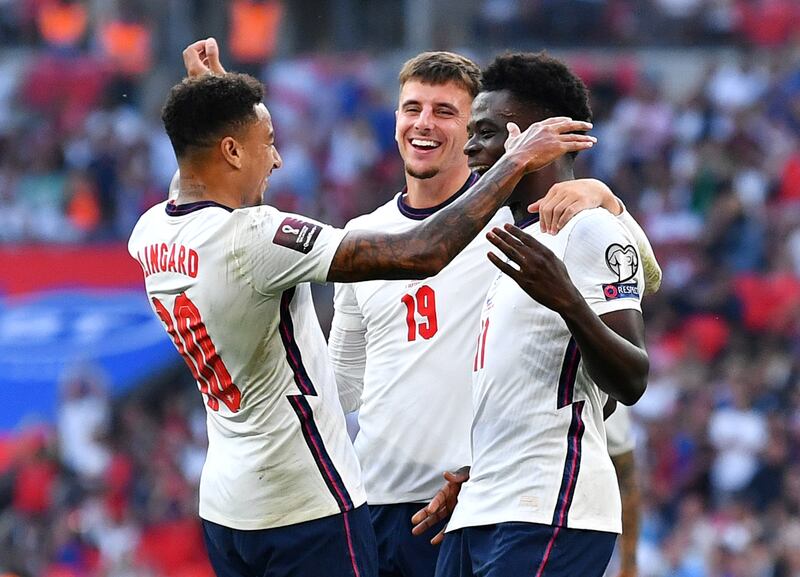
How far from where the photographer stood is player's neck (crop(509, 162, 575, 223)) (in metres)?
4.62

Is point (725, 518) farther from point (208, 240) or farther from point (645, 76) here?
point (208, 240)

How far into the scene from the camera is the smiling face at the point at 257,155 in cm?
473

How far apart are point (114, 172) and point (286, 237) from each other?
12.4 metres

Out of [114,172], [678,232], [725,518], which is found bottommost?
[725,518]

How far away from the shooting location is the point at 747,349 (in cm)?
1241

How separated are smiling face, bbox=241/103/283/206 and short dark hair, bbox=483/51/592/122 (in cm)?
73

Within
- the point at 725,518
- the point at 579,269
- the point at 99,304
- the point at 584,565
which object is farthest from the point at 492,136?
the point at 99,304

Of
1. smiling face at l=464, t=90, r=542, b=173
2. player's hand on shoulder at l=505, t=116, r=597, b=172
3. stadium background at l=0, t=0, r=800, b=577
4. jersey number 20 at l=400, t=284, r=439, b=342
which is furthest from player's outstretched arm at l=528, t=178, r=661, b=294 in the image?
stadium background at l=0, t=0, r=800, b=577

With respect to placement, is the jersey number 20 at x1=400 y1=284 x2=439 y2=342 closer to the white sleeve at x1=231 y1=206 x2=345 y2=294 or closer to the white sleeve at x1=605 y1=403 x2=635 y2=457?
the white sleeve at x1=231 y1=206 x2=345 y2=294

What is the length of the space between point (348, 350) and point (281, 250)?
1.36 m

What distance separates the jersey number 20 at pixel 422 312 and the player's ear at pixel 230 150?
1.01 metres

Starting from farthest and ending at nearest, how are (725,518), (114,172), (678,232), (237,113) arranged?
(114,172)
(678,232)
(725,518)
(237,113)

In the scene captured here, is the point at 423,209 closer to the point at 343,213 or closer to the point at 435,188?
the point at 435,188

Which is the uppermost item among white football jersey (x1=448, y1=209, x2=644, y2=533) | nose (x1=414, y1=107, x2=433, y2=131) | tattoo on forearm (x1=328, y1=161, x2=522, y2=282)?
nose (x1=414, y1=107, x2=433, y2=131)
